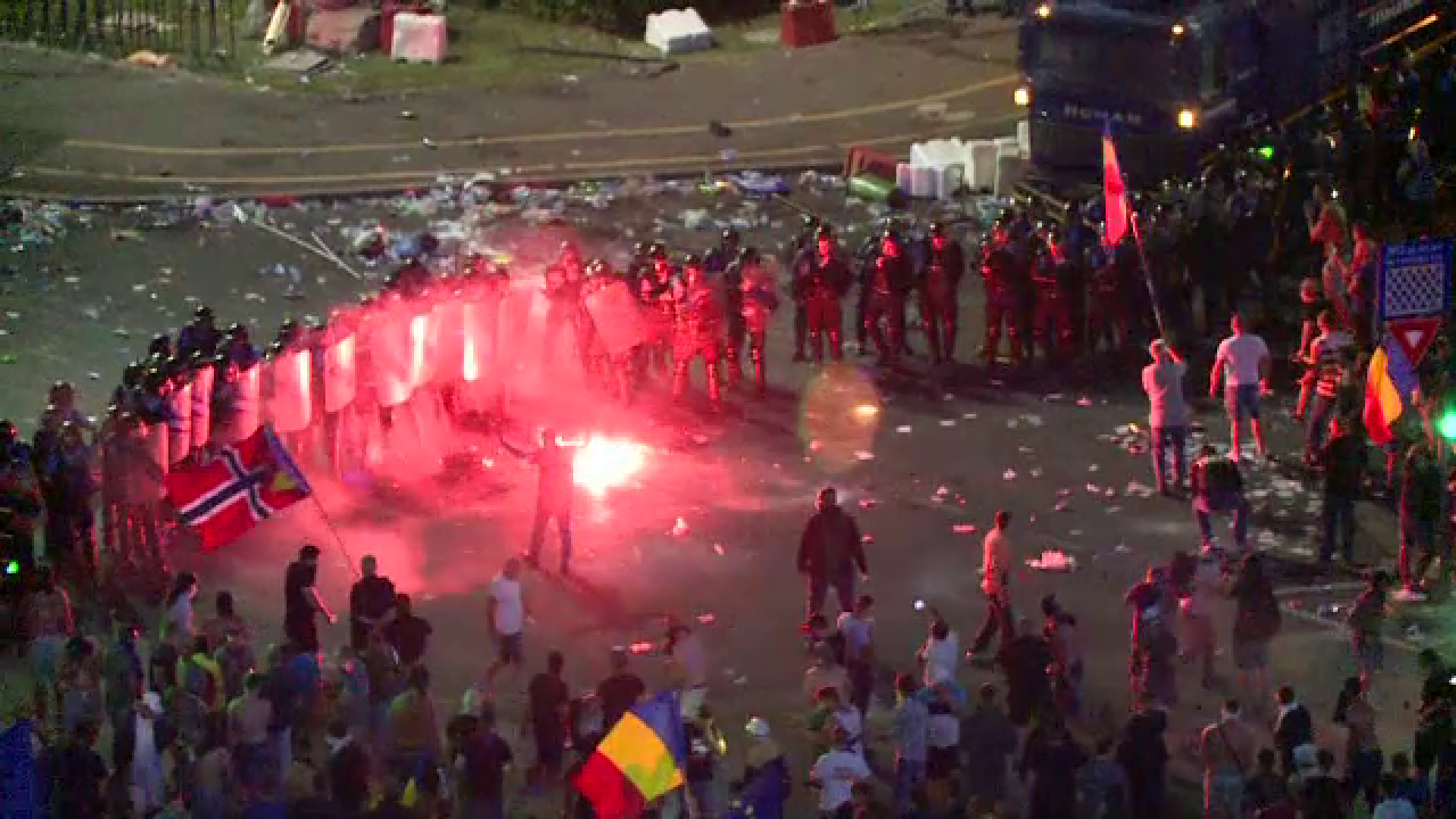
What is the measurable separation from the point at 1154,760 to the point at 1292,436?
8.68m

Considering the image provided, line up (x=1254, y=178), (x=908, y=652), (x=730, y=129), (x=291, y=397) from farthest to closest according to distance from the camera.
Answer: (x=730, y=129), (x=1254, y=178), (x=291, y=397), (x=908, y=652)

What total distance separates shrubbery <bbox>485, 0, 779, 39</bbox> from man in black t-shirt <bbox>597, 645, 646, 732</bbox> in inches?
942

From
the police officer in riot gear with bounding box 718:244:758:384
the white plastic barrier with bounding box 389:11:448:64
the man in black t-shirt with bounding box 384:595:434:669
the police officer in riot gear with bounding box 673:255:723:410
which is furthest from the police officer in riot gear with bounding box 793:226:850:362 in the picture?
the white plastic barrier with bounding box 389:11:448:64

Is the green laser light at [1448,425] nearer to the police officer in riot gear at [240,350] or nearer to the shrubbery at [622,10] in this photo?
the police officer in riot gear at [240,350]

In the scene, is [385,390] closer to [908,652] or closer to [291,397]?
[291,397]

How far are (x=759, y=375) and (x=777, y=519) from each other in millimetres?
3492

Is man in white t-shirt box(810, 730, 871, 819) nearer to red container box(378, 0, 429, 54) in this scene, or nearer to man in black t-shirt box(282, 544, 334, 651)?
man in black t-shirt box(282, 544, 334, 651)

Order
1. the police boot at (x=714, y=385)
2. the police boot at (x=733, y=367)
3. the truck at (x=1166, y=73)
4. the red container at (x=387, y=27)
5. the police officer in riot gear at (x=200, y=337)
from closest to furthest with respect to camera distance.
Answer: the police officer in riot gear at (x=200, y=337)
the police boot at (x=714, y=385)
the police boot at (x=733, y=367)
the truck at (x=1166, y=73)
the red container at (x=387, y=27)

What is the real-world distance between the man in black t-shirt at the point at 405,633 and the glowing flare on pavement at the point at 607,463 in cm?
543

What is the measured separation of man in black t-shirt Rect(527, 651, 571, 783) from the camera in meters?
16.9

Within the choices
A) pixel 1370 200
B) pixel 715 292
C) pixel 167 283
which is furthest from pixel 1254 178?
pixel 167 283

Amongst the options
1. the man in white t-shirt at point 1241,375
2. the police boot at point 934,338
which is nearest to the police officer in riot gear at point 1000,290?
the police boot at point 934,338

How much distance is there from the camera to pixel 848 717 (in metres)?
16.2

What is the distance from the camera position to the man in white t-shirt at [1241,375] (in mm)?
23188
